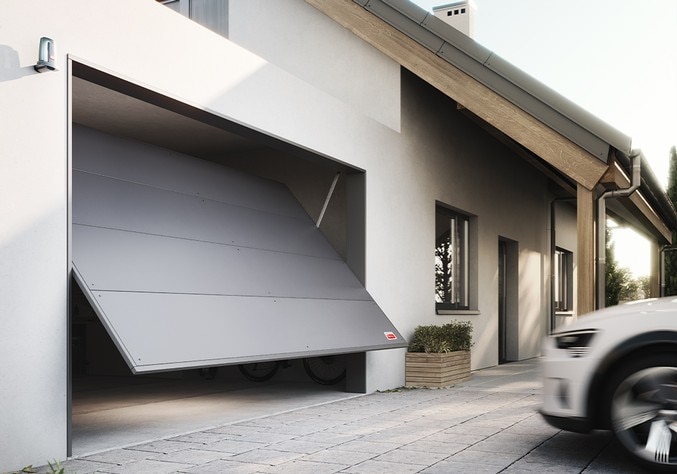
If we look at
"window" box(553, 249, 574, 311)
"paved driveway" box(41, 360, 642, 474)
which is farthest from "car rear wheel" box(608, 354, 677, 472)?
"window" box(553, 249, 574, 311)

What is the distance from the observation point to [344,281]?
9.52 m

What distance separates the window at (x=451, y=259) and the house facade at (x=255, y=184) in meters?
0.05

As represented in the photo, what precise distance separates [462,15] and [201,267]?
32.0 ft

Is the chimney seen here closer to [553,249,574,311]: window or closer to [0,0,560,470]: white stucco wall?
[0,0,560,470]: white stucco wall

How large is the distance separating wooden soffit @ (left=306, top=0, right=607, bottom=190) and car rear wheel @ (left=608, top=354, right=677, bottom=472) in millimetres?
3818

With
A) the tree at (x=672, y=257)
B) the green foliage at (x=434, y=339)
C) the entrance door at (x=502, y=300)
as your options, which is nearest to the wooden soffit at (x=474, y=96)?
the green foliage at (x=434, y=339)

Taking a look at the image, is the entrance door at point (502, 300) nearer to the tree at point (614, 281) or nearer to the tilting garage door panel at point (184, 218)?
the tilting garage door panel at point (184, 218)

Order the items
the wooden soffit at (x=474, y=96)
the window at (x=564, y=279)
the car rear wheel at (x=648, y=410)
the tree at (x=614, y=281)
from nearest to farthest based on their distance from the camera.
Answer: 1. the car rear wheel at (x=648, y=410)
2. the wooden soffit at (x=474, y=96)
3. the window at (x=564, y=279)
4. the tree at (x=614, y=281)

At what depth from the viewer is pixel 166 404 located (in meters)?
8.68

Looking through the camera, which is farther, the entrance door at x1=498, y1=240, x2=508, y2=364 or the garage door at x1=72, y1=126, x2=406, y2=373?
the entrance door at x1=498, y1=240, x2=508, y2=364

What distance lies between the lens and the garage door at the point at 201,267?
6086mm

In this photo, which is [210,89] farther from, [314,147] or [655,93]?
[655,93]

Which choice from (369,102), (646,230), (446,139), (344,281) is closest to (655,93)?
(646,230)

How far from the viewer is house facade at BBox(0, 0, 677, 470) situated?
17.5 ft
